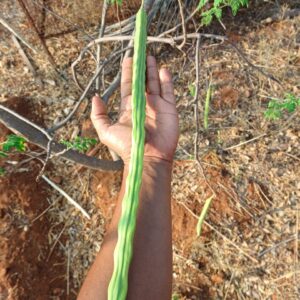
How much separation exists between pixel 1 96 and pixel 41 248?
132cm

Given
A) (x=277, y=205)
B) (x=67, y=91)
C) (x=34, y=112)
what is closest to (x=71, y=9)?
(x=67, y=91)

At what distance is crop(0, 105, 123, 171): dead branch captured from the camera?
76.8 inches

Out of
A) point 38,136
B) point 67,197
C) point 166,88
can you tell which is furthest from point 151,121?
point 67,197

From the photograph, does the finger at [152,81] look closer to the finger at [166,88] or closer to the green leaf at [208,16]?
the finger at [166,88]

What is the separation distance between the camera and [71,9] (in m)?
3.82

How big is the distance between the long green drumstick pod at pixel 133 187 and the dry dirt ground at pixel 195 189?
1.00 metres

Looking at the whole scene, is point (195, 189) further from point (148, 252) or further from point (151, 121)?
point (148, 252)

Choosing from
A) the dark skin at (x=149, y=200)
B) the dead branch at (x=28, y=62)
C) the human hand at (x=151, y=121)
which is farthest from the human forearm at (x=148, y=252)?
the dead branch at (x=28, y=62)

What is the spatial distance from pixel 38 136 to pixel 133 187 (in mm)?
1024

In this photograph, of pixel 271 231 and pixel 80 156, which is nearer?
pixel 80 156

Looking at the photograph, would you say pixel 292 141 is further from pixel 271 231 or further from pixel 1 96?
pixel 1 96

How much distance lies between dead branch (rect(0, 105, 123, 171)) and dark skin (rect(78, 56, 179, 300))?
304 millimetres

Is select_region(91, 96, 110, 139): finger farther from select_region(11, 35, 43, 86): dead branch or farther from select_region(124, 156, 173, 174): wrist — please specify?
select_region(11, 35, 43, 86): dead branch

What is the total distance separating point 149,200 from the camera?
69.5 inches
